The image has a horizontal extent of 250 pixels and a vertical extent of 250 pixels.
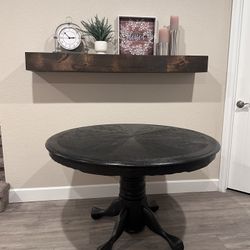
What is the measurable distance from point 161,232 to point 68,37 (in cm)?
157

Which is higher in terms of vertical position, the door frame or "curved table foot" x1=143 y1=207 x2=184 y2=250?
the door frame

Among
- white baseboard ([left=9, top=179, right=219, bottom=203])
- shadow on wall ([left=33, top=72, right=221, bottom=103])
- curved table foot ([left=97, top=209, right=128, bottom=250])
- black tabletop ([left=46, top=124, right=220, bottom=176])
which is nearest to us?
black tabletop ([left=46, top=124, right=220, bottom=176])

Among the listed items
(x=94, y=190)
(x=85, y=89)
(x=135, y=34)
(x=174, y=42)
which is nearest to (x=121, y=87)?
(x=85, y=89)

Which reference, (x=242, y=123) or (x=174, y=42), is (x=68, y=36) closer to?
(x=174, y=42)

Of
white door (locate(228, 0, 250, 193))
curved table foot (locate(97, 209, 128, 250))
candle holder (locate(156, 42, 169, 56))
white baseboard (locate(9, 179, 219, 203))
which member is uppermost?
candle holder (locate(156, 42, 169, 56))

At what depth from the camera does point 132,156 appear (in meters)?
1.38

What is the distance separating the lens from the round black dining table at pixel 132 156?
4.35ft

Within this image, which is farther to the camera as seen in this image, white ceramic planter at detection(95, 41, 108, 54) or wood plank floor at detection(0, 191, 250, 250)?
white ceramic planter at detection(95, 41, 108, 54)

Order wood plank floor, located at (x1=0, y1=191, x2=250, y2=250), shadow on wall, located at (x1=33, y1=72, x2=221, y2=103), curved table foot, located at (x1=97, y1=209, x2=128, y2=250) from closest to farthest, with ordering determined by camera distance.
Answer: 1. curved table foot, located at (x1=97, y1=209, x2=128, y2=250)
2. wood plank floor, located at (x1=0, y1=191, x2=250, y2=250)
3. shadow on wall, located at (x1=33, y1=72, x2=221, y2=103)

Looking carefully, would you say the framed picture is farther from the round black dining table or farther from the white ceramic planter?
the round black dining table

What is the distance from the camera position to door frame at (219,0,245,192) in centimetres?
230

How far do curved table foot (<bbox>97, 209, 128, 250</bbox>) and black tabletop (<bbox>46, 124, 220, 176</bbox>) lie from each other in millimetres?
538

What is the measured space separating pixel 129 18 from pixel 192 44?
0.59m

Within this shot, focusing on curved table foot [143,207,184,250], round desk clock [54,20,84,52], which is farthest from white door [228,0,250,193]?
round desk clock [54,20,84,52]
